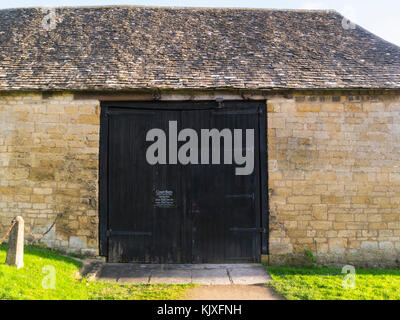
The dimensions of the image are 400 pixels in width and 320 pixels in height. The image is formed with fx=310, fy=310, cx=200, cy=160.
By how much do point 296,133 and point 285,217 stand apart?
6.28 ft

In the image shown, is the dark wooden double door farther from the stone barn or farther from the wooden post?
the wooden post

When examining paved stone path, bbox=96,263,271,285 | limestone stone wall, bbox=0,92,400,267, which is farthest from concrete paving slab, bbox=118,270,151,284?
limestone stone wall, bbox=0,92,400,267

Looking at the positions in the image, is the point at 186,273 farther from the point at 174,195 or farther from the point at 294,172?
the point at 294,172

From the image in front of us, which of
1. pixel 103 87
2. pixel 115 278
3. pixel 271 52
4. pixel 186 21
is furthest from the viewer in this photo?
pixel 186 21

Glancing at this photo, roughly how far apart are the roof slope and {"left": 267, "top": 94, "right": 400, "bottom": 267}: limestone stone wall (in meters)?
0.58

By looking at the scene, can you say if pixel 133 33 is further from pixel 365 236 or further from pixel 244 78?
pixel 365 236

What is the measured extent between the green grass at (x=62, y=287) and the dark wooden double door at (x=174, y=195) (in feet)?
4.10

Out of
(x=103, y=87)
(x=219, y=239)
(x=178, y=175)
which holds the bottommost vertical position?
(x=219, y=239)

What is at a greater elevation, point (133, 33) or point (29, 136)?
point (133, 33)

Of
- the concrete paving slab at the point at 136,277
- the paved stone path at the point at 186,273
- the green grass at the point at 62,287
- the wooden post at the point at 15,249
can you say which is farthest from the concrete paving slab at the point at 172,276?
the wooden post at the point at 15,249

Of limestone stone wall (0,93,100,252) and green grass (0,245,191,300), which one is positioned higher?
limestone stone wall (0,93,100,252)

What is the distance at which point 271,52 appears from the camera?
7965 millimetres

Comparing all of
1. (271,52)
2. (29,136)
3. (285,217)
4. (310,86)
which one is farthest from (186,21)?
(285,217)

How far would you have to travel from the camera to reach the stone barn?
6891mm
